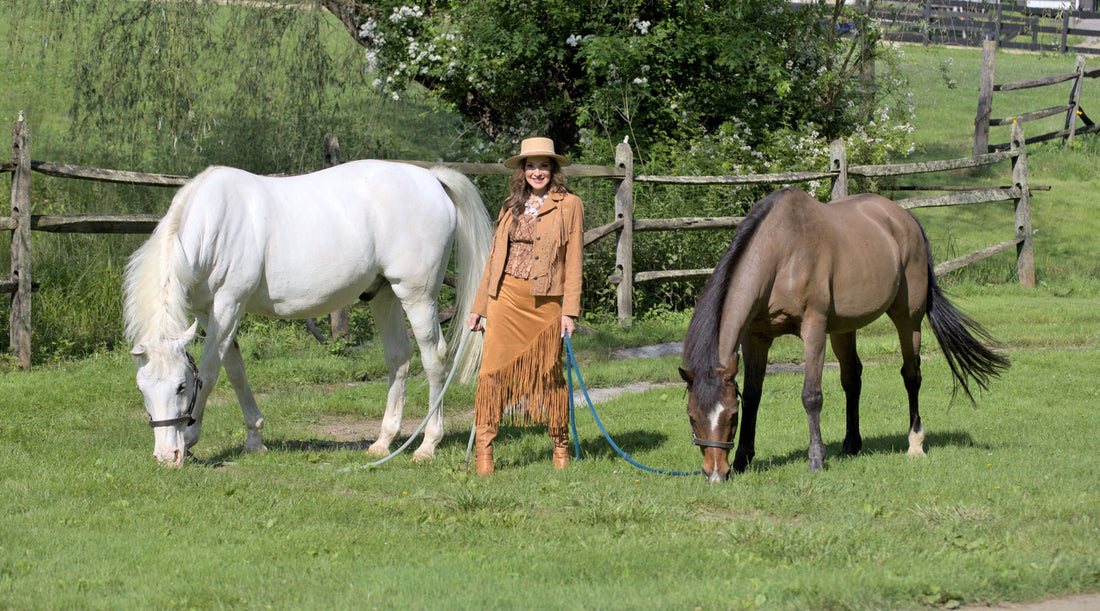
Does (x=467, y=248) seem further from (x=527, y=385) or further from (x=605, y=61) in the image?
(x=605, y=61)

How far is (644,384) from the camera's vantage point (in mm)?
8859

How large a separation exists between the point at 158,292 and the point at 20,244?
399cm

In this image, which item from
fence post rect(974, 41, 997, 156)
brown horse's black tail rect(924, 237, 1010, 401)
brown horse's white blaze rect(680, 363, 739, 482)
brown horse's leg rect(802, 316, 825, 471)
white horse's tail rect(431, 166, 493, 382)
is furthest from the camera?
fence post rect(974, 41, 997, 156)

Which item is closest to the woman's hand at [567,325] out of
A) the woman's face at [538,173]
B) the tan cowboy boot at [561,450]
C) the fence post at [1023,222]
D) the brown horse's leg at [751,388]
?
the tan cowboy boot at [561,450]

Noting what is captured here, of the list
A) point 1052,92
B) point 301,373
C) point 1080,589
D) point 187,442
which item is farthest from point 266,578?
point 1052,92

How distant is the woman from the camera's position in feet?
18.9

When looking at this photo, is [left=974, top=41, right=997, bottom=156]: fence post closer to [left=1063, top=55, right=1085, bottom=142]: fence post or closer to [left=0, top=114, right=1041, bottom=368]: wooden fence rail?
[left=1063, top=55, right=1085, bottom=142]: fence post

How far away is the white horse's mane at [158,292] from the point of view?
5461 mm

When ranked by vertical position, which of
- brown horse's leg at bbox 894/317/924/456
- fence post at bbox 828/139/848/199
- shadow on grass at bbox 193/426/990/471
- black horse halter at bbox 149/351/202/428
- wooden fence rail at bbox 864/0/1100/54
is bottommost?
shadow on grass at bbox 193/426/990/471

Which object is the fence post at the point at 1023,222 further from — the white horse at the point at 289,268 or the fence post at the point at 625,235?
the white horse at the point at 289,268

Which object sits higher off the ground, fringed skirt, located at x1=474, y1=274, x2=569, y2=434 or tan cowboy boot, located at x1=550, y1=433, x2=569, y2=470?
fringed skirt, located at x1=474, y1=274, x2=569, y2=434

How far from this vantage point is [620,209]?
1108cm

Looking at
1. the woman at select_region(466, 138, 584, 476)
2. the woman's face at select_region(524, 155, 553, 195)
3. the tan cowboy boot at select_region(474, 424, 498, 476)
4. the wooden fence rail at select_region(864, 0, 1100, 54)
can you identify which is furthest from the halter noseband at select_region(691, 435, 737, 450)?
the wooden fence rail at select_region(864, 0, 1100, 54)

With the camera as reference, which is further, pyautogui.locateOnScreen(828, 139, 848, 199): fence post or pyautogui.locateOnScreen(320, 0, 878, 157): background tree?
pyautogui.locateOnScreen(320, 0, 878, 157): background tree
